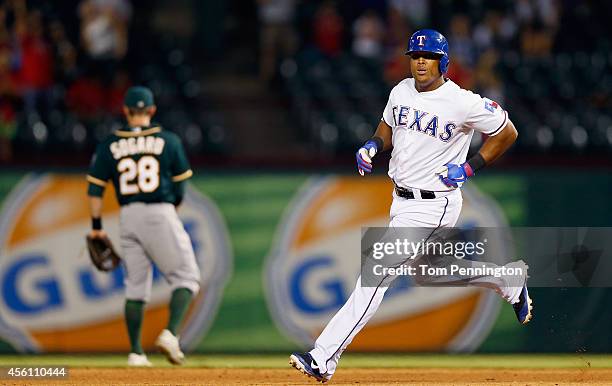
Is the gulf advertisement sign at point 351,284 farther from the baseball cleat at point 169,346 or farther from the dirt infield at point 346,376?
the baseball cleat at point 169,346

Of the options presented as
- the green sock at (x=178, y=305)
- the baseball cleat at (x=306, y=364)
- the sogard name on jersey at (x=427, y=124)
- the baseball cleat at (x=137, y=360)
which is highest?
the sogard name on jersey at (x=427, y=124)

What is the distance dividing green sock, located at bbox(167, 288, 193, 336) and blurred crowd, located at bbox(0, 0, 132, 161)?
5176 millimetres

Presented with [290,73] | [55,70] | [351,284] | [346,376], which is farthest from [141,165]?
[290,73]

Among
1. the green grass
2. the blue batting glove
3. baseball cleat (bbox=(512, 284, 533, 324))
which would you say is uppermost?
the blue batting glove

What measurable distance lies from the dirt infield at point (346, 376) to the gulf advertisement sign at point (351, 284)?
3.74 feet

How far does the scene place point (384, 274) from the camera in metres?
7.53

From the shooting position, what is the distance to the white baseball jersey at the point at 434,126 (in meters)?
7.56

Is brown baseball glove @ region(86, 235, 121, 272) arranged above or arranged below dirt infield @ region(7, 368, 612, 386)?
above

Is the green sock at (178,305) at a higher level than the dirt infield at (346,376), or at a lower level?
higher

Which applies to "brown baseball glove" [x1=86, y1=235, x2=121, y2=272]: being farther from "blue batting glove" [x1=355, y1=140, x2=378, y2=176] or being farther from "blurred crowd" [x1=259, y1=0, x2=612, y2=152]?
"blurred crowd" [x1=259, y1=0, x2=612, y2=152]

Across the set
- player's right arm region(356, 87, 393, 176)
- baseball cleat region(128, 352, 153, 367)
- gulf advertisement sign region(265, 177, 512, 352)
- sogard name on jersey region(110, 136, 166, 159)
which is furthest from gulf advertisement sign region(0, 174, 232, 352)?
player's right arm region(356, 87, 393, 176)

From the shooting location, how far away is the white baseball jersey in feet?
24.8

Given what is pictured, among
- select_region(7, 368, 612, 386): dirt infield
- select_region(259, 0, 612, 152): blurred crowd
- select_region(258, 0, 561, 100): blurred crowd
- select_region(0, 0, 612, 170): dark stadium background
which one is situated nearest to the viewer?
select_region(7, 368, 612, 386): dirt infield

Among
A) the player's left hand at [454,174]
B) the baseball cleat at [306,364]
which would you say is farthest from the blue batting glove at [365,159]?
the baseball cleat at [306,364]
